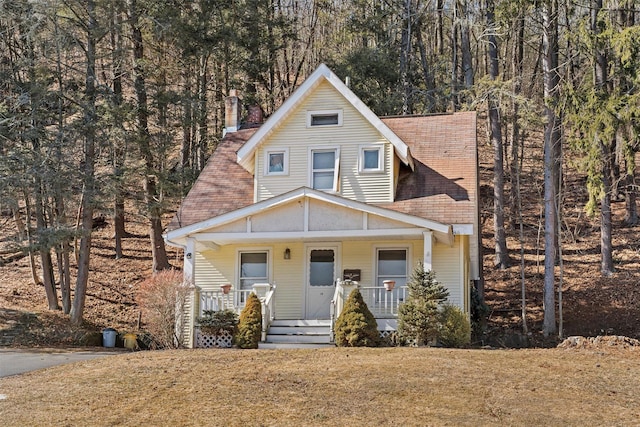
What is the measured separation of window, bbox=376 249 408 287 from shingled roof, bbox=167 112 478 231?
1.22 meters

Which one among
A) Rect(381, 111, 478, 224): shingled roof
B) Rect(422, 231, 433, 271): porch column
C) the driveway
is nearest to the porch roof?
Rect(422, 231, 433, 271): porch column

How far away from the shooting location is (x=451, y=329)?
1688 centimetres

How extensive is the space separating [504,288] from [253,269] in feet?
35.9

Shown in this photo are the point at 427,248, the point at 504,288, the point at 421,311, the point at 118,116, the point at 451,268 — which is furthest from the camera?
the point at 504,288

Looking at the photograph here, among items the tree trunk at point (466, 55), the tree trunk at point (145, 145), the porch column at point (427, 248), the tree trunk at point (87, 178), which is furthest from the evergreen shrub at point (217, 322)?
the tree trunk at point (466, 55)

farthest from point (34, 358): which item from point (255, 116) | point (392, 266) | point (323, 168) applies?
point (255, 116)

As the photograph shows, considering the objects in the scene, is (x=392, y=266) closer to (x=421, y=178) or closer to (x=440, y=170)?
(x=421, y=178)

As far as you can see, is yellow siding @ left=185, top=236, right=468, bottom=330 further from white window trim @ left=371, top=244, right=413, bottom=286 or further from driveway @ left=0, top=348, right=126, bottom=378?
driveway @ left=0, top=348, right=126, bottom=378

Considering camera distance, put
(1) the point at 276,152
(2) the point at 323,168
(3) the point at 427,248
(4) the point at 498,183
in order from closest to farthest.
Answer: (3) the point at 427,248 < (2) the point at 323,168 < (1) the point at 276,152 < (4) the point at 498,183

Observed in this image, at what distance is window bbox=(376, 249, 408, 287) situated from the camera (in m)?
19.7

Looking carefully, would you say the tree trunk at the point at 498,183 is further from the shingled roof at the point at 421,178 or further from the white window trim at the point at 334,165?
the white window trim at the point at 334,165

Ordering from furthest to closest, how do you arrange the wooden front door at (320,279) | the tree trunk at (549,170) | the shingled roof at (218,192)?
1. the tree trunk at (549,170)
2. the shingled roof at (218,192)
3. the wooden front door at (320,279)

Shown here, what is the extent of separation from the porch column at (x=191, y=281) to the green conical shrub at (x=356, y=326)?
3780mm

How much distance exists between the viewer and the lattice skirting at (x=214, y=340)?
58.8 feet
